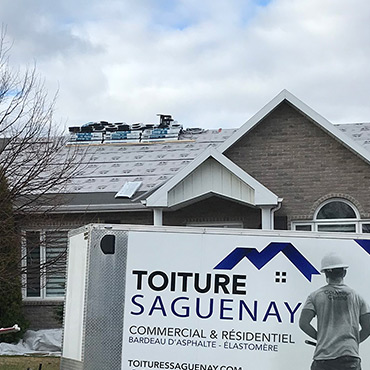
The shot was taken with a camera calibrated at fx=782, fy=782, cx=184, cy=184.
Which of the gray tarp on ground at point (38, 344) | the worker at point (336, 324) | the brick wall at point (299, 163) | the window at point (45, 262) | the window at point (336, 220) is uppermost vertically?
the brick wall at point (299, 163)

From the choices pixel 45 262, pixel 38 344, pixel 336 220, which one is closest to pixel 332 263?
pixel 336 220

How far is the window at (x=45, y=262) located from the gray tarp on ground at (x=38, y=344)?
1.23m

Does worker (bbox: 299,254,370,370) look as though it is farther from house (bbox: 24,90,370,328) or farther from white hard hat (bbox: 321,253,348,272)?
house (bbox: 24,90,370,328)

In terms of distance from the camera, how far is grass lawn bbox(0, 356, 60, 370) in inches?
557

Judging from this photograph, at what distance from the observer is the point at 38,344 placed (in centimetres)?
1872

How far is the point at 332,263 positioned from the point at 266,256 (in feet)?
2.38

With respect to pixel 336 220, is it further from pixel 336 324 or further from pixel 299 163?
pixel 336 324

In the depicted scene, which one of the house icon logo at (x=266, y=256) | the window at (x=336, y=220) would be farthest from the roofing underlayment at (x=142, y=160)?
the house icon logo at (x=266, y=256)

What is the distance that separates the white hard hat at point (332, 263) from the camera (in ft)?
28.1

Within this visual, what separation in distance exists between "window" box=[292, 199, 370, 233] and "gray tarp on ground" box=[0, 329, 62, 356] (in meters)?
6.28

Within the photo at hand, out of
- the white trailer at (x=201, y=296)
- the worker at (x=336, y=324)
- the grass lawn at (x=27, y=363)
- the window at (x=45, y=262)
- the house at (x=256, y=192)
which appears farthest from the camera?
the window at (x=45, y=262)

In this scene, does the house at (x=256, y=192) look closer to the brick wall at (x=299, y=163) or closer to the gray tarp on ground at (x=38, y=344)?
the brick wall at (x=299, y=163)

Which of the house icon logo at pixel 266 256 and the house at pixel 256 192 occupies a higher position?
the house at pixel 256 192

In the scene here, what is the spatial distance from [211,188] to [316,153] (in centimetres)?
262
